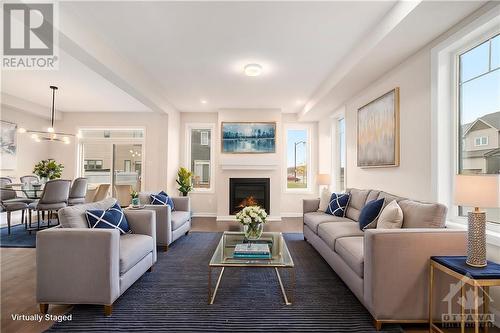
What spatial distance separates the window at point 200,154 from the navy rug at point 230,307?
149 inches

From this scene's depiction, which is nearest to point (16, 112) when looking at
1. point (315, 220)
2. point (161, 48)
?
point (161, 48)

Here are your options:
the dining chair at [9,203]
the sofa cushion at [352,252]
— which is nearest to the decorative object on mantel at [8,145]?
the dining chair at [9,203]

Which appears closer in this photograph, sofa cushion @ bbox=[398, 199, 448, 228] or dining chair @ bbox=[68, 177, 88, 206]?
sofa cushion @ bbox=[398, 199, 448, 228]

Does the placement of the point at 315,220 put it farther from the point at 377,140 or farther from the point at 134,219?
the point at 134,219

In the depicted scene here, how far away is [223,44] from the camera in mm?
3111

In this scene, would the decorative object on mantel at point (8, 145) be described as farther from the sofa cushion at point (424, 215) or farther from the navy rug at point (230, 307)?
the sofa cushion at point (424, 215)

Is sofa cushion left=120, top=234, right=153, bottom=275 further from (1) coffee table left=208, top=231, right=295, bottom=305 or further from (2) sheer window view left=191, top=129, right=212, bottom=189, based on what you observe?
(2) sheer window view left=191, top=129, right=212, bottom=189

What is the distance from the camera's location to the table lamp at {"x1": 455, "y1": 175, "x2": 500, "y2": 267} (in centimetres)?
159

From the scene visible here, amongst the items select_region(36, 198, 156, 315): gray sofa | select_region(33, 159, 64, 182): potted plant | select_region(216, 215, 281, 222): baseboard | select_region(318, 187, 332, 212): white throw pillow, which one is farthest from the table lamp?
select_region(33, 159, 64, 182): potted plant

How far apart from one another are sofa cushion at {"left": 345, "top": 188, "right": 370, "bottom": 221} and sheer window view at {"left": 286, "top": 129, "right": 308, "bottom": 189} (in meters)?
2.76

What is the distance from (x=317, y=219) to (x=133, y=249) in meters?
2.55

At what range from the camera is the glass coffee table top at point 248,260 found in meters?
2.25

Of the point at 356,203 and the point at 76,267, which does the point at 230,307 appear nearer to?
the point at 76,267

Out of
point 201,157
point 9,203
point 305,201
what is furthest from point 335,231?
point 9,203
